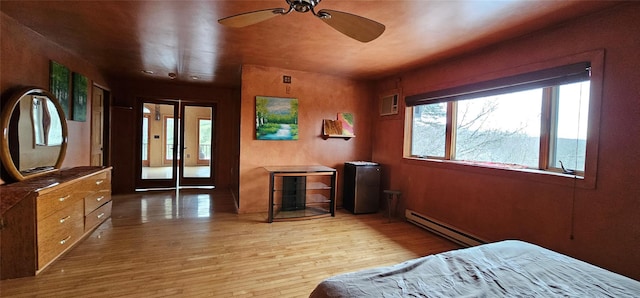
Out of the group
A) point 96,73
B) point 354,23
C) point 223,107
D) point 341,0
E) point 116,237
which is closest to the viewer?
point 354,23

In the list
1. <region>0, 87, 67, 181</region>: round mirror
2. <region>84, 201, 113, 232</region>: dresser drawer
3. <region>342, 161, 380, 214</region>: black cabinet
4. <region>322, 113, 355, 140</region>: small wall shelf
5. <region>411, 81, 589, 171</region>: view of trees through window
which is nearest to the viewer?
<region>411, 81, 589, 171</region>: view of trees through window

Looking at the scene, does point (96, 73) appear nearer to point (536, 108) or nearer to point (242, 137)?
point (242, 137)

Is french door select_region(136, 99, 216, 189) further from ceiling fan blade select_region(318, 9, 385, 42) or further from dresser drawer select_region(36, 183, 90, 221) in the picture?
ceiling fan blade select_region(318, 9, 385, 42)

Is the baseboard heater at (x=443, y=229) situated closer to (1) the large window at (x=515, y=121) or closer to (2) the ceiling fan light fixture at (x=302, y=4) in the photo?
(1) the large window at (x=515, y=121)

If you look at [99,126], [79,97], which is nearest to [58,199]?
[79,97]

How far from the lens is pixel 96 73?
15.5 feet

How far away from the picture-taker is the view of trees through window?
246 cm

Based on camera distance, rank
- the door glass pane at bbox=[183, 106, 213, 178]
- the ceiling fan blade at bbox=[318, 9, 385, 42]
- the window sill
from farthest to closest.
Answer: the door glass pane at bbox=[183, 106, 213, 178] < the window sill < the ceiling fan blade at bbox=[318, 9, 385, 42]

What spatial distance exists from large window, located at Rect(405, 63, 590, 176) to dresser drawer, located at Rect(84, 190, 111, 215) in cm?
452

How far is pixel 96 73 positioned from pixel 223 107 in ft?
7.85

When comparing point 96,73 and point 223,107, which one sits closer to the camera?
point 96,73

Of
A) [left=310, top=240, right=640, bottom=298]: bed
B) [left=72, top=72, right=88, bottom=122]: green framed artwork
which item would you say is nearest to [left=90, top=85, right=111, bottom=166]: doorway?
[left=72, top=72, right=88, bottom=122]: green framed artwork

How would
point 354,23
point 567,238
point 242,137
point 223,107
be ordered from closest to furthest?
point 354,23, point 567,238, point 242,137, point 223,107

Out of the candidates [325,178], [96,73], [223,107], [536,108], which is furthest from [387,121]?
[96,73]
